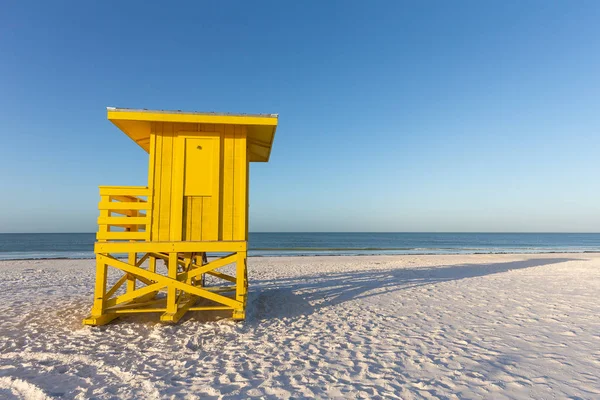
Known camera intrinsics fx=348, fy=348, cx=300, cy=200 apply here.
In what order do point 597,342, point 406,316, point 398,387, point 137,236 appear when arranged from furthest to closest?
1. point 406,316
2. point 137,236
3. point 597,342
4. point 398,387

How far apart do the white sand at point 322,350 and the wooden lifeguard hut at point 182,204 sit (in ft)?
2.26

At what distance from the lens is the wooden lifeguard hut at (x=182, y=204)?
6.32 metres

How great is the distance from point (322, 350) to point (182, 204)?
361cm

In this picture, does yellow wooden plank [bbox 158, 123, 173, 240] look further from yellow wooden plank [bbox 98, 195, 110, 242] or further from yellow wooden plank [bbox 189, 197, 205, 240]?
yellow wooden plank [bbox 98, 195, 110, 242]

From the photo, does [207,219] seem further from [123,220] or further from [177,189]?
[123,220]

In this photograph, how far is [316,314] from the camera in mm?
A: 7309

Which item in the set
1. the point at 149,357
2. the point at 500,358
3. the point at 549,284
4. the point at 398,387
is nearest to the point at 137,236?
the point at 149,357

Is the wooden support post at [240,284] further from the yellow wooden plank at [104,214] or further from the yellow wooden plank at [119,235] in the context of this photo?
the yellow wooden plank at [104,214]

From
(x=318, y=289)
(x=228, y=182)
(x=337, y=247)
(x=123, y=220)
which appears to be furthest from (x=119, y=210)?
(x=337, y=247)

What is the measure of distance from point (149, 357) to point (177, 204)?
2.74 meters

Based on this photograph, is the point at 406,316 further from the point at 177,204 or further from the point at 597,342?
the point at 177,204

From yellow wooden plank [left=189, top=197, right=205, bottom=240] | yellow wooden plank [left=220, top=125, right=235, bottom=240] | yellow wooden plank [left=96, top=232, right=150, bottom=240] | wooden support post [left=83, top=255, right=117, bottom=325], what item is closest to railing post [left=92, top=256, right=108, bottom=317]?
wooden support post [left=83, top=255, right=117, bottom=325]

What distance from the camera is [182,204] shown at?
653 centimetres

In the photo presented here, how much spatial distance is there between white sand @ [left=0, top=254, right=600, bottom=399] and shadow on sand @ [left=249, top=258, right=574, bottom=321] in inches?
4.0
